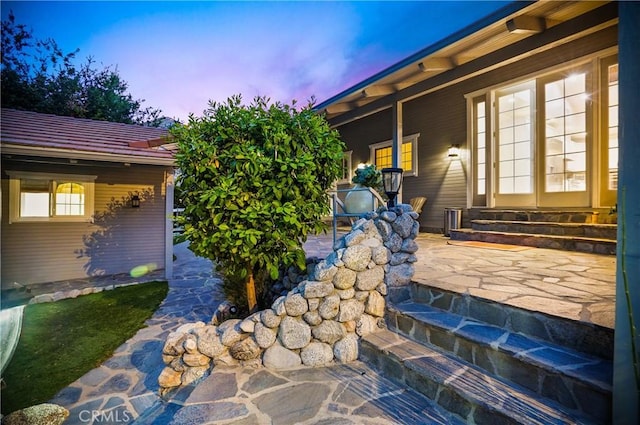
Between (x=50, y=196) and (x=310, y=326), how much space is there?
6.16 m

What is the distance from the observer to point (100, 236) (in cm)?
634

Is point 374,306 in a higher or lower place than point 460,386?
higher

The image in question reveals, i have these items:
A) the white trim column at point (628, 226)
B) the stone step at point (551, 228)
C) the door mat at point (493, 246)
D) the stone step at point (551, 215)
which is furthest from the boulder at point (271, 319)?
the stone step at point (551, 215)

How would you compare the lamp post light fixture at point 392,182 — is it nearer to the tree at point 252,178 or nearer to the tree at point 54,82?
the tree at point 252,178

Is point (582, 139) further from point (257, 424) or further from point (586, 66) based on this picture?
point (257, 424)

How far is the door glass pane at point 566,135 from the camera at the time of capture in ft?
16.5

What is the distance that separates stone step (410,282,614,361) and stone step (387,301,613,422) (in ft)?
0.12

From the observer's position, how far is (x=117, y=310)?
4410mm

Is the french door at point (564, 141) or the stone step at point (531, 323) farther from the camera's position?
the french door at point (564, 141)

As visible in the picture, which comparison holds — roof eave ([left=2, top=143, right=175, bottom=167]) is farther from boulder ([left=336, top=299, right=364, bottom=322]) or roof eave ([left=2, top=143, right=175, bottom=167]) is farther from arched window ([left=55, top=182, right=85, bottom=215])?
boulder ([left=336, top=299, right=364, bottom=322])

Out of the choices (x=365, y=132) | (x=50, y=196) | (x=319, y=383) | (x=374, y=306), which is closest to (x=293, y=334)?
(x=319, y=383)

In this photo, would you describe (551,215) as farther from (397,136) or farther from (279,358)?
(279,358)

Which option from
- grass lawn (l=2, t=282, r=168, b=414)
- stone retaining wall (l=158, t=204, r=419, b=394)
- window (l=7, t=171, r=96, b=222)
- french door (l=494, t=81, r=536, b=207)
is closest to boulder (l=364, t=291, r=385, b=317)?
stone retaining wall (l=158, t=204, r=419, b=394)

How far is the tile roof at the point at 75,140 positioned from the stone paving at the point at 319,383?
3135 millimetres
